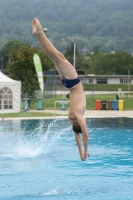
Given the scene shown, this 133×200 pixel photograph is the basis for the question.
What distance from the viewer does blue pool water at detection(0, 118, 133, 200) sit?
396 inches

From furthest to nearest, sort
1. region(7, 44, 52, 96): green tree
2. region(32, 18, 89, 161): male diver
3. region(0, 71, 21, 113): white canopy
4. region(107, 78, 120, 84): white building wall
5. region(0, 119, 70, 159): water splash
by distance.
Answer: region(107, 78, 120, 84): white building wall
region(7, 44, 52, 96): green tree
region(0, 71, 21, 113): white canopy
region(0, 119, 70, 159): water splash
region(32, 18, 89, 161): male diver

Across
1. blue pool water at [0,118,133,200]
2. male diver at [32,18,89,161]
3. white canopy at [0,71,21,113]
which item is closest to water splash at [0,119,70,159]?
blue pool water at [0,118,133,200]

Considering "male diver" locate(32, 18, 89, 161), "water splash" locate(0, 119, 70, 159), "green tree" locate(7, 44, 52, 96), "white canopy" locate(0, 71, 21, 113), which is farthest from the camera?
"green tree" locate(7, 44, 52, 96)

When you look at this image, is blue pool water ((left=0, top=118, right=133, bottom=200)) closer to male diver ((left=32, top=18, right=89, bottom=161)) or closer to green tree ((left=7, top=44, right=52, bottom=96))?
male diver ((left=32, top=18, right=89, bottom=161))

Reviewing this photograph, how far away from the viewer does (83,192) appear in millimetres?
10047

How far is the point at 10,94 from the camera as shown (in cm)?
2919

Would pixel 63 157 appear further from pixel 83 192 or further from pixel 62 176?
pixel 83 192

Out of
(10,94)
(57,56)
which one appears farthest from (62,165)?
(10,94)

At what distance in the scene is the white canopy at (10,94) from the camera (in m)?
28.7

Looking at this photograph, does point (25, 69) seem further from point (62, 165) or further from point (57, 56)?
point (57, 56)

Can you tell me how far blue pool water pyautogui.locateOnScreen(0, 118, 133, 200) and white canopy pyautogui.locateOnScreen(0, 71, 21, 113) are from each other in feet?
22.7

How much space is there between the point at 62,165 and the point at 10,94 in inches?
651

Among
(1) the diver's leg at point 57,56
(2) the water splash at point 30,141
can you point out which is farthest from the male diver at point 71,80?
(2) the water splash at point 30,141

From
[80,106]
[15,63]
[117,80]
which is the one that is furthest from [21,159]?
[117,80]
